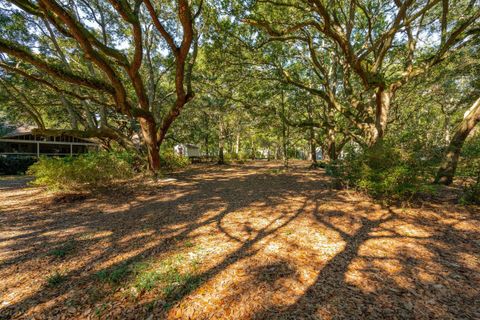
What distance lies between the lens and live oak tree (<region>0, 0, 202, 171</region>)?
4633 mm

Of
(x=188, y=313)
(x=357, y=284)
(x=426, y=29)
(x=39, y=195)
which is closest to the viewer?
(x=188, y=313)

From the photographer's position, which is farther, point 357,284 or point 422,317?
point 357,284

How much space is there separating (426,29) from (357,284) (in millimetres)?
10600

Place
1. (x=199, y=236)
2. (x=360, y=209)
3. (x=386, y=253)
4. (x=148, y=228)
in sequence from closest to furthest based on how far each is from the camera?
(x=386, y=253), (x=199, y=236), (x=148, y=228), (x=360, y=209)

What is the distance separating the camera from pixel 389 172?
15.0 ft

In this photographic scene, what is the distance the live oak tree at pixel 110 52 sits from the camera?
4.63 metres

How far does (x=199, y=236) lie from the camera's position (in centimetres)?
365

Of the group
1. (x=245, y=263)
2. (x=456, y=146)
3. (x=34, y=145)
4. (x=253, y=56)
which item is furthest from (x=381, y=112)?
(x=34, y=145)

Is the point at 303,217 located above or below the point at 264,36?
below

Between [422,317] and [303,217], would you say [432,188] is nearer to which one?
[303,217]

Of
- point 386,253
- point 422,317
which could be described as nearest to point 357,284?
point 422,317

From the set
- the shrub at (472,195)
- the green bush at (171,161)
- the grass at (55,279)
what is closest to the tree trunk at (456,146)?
the shrub at (472,195)

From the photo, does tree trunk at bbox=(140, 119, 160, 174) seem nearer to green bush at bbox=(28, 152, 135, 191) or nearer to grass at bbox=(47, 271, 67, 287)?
green bush at bbox=(28, 152, 135, 191)

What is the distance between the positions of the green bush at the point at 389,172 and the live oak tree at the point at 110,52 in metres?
5.78
